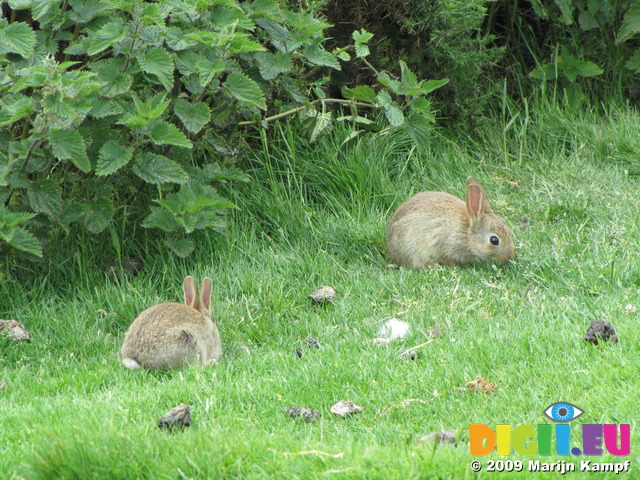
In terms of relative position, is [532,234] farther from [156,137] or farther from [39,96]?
[39,96]

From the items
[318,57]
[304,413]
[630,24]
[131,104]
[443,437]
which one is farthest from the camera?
[630,24]

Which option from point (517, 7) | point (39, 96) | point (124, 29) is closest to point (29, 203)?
point (39, 96)

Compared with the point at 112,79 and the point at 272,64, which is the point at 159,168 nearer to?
the point at 112,79

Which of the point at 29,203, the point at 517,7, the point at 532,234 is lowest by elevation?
the point at 532,234

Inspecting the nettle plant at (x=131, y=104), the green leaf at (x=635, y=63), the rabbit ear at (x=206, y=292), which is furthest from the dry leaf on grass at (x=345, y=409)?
the green leaf at (x=635, y=63)

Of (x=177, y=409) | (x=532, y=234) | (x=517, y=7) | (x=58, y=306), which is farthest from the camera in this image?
(x=517, y=7)

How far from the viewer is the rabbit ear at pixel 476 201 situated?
20.3 ft

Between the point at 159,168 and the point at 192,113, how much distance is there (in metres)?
0.42

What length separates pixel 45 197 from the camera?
5285 millimetres

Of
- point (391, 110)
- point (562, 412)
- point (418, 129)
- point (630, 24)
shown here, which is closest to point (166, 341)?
point (562, 412)

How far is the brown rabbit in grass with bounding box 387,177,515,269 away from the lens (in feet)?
20.0

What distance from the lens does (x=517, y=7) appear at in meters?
8.48

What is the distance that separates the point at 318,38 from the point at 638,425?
3.88 metres

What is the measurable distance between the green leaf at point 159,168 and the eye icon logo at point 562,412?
2911 millimetres
